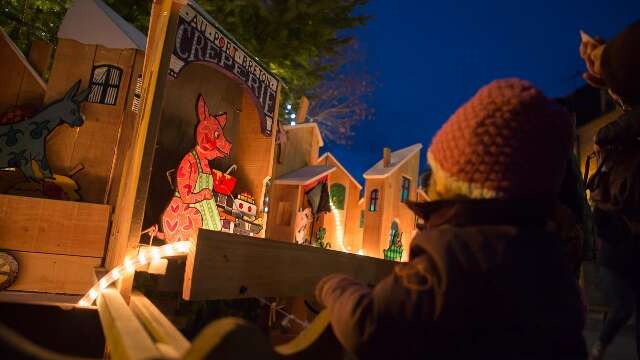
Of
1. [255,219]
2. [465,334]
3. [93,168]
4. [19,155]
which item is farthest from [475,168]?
[19,155]

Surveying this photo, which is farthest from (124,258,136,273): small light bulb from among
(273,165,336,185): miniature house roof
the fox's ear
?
(273,165,336,185): miniature house roof

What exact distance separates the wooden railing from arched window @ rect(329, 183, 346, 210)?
572 centimetres

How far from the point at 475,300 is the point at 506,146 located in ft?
1.25

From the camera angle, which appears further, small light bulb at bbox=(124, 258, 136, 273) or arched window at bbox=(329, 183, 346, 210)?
arched window at bbox=(329, 183, 346, 210)

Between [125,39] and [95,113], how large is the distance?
761 millimetres

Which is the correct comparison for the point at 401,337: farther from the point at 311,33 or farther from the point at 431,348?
→ the point at 311,33

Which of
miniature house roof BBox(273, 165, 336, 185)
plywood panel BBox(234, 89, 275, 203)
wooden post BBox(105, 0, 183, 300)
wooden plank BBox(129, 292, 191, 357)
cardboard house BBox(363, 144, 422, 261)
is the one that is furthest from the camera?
cardboard house BBox(363, 144, 422, 261)

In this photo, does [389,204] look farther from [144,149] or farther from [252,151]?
[144,149]

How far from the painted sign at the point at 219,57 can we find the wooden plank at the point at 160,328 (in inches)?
65.0

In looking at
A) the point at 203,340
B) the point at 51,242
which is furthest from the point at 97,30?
the point at 203,340

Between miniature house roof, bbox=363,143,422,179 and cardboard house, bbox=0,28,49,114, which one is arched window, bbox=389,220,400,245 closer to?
miniature house roof, bbox=363,143,422,179

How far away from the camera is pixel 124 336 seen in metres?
1.04

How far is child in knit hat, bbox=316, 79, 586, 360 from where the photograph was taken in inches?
37.4

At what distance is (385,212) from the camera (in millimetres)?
6922
